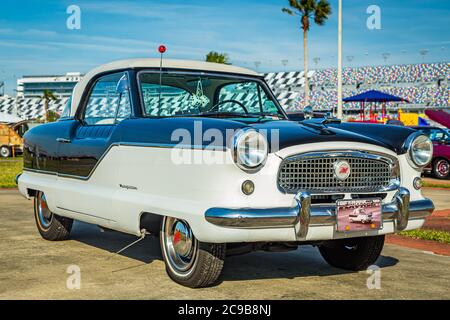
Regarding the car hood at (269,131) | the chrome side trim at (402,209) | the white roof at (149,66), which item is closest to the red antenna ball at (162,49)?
the white roof at (149,66)

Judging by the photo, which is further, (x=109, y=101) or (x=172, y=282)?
(x=109, y=101)

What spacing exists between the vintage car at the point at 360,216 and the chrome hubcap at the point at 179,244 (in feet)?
3.66

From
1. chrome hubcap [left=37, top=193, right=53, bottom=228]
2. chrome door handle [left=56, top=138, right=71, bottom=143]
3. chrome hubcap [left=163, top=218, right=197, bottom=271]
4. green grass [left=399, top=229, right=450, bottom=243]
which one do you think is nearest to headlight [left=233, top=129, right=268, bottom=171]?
chrome hubcap [left=163, top=218, right=197, bottom=271]

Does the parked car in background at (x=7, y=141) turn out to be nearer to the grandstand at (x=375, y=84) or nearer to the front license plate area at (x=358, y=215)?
the grandstand at (x=375, y=84)

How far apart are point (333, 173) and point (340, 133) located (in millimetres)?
357

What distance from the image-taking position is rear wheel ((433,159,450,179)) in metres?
18.6

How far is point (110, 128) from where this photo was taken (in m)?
5.47

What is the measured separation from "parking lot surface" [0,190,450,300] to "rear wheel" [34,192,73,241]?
4.0 inches

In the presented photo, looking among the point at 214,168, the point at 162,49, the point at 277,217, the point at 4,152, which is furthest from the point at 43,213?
the point at 4,152

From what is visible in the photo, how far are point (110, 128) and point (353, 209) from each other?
220 centimetres

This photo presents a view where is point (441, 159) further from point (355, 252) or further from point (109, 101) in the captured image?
point (109, 101)

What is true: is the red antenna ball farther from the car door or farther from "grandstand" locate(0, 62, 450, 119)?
"grandstand" locate(0, 62, 450, 119)

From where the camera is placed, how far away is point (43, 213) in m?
6.86

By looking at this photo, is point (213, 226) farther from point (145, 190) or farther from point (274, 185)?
point (145, 190)
